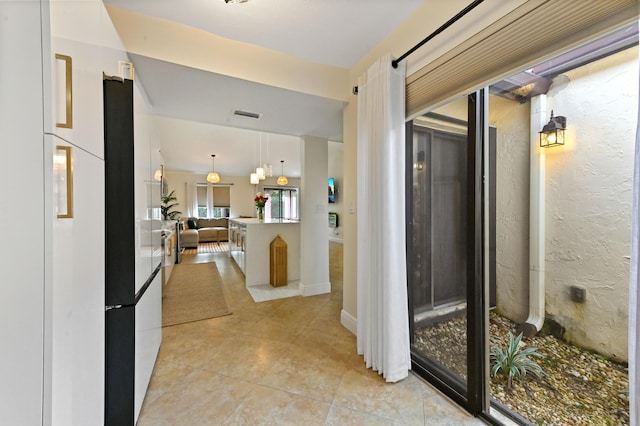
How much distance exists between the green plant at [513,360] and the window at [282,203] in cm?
903

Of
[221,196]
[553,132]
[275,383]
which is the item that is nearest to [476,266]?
[553,132]

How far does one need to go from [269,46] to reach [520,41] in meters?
1.71

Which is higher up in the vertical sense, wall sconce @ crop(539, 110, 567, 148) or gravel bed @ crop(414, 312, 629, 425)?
wall sconce @ crop(539, 110, 567, 148)

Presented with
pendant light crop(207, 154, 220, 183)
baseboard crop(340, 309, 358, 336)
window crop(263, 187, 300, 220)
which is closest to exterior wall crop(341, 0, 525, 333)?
baseboard crop(340, 309, 358, 336)

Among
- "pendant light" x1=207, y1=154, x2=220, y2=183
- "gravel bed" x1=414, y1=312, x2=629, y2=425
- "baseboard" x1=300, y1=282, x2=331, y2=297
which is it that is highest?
"pendant light" x1=207, y1=154, x2=220, y2=183

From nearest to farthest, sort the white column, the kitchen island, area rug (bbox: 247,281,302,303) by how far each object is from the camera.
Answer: area rug (bbox: 247,281,302,303)
the white column
the kitchen island

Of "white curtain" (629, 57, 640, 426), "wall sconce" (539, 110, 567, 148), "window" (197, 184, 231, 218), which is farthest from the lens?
"window" (197, 184, 231, 218)

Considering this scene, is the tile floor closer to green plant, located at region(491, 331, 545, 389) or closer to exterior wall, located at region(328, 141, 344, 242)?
green plant, located at region(491, 331, 545, 389)
